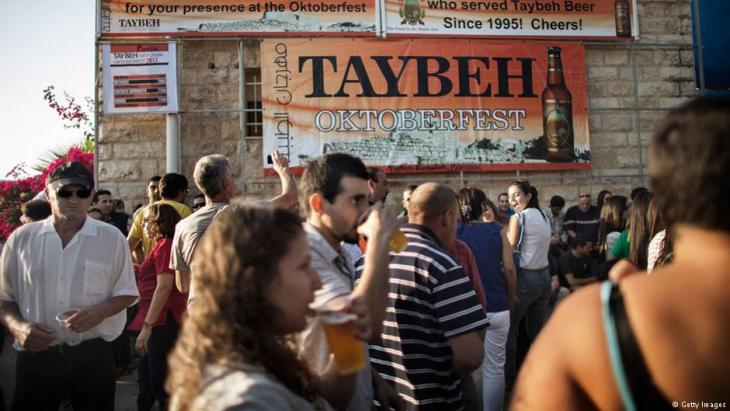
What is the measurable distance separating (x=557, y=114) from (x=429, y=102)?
2.28m

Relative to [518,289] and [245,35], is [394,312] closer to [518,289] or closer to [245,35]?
[518,289]

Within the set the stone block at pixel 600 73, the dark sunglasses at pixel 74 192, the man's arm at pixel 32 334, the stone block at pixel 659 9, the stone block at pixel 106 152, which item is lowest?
the man's arm at pixel 32 334

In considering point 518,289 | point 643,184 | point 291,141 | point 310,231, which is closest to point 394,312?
point 310,231

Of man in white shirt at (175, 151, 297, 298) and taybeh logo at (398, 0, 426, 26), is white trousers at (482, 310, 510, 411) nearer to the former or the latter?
man in white shirt at (175, 151, 297, 298)

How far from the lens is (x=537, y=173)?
1062 cm

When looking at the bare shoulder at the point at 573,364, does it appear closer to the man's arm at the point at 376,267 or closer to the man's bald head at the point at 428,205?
the man's arm at the point at 376,267

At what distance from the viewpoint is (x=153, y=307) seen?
4012 mm

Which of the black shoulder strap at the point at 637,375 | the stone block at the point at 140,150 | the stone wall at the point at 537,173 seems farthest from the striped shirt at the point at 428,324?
the stone block at the point at 140,150

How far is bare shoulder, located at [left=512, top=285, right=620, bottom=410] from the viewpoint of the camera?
46.9 inches

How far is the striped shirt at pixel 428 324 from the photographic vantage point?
2662 mm

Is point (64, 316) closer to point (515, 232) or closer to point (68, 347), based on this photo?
point (68, 347)

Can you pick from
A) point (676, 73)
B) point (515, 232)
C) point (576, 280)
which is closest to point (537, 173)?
point (676, 73)

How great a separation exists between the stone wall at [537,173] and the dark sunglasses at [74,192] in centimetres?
670

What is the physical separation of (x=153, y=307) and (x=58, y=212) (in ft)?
3.17
